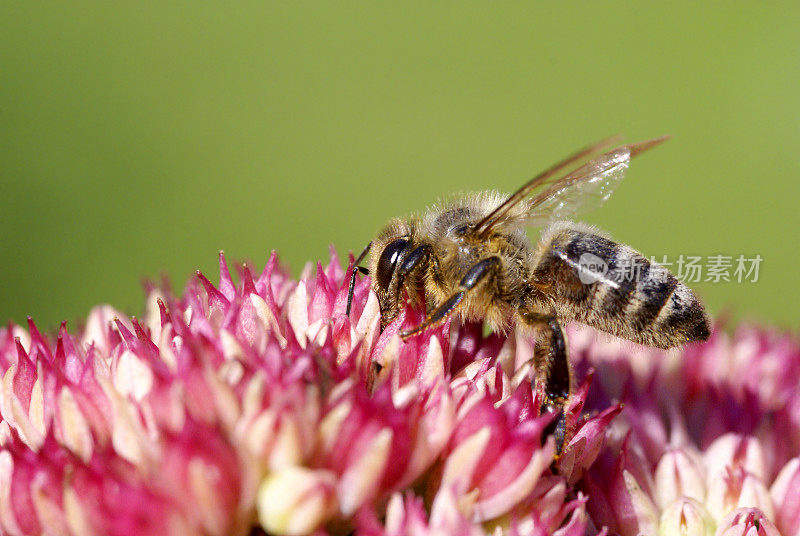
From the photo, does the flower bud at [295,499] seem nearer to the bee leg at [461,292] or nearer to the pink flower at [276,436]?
the pink flower at [276,436]

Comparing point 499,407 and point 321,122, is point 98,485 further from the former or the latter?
point 321,122

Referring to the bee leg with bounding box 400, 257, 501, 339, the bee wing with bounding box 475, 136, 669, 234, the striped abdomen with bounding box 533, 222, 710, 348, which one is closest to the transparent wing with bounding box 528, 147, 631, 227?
the bee wing with bounding box 475, 136, 669, 234

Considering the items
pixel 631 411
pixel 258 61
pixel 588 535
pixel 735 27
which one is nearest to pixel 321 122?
pixel 258 61

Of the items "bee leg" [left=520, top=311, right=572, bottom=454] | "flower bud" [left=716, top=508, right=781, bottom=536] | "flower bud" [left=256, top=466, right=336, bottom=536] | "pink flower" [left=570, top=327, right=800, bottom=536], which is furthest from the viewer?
"pink flower" [left=570, top=327, right=800, bottom=536]

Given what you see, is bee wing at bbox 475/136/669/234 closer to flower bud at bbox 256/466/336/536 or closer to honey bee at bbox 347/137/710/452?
honey bee at bbox 347/137/710/452

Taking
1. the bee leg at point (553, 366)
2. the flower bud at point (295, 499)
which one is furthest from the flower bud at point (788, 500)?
the flower bud at point (295, 499)

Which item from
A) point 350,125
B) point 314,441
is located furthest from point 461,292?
point 350,125

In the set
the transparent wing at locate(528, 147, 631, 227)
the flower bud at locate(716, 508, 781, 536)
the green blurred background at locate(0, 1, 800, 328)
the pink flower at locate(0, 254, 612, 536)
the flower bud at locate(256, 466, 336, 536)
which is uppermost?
the green blurred background at locate(0, 1, 800, 328)
